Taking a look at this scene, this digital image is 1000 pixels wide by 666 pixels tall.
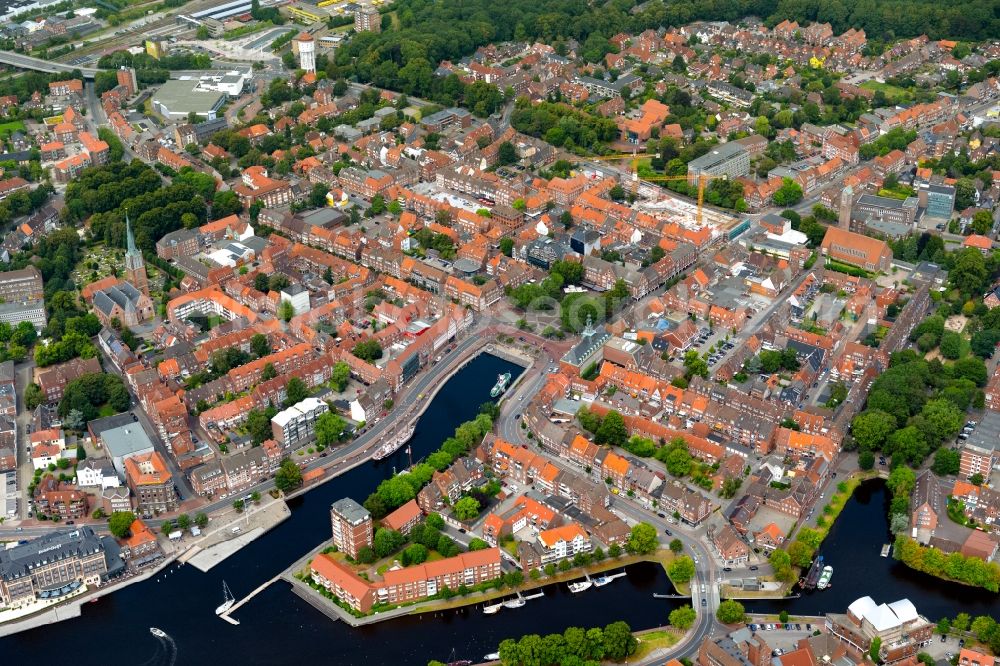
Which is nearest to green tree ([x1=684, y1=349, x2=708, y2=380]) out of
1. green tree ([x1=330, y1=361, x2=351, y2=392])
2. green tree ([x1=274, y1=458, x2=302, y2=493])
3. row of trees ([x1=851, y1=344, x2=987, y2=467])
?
row of trees ([x1=851, y1=344, x2=987, y2=467])

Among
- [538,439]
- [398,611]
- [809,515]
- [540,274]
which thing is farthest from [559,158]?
[398,611]

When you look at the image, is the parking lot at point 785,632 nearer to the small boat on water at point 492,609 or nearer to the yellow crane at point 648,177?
the small boat on water at point 492,609

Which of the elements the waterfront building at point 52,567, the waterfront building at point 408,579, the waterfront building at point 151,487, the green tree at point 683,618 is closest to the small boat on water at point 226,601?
the waterfront building at point 408,579

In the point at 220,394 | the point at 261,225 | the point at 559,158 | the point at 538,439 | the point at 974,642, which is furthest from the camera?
the point at 559,158

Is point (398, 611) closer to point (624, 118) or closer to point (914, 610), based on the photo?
point (914, 610)

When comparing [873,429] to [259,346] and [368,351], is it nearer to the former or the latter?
[368,351]

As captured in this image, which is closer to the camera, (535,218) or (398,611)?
(398,611)
